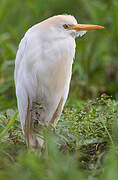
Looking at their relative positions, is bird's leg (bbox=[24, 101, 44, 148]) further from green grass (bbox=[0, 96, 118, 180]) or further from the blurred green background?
the blurred green background

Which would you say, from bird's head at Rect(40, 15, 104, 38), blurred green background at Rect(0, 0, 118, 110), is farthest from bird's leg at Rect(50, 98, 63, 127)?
blurred green background at Rect(0, 0, 118, 110)

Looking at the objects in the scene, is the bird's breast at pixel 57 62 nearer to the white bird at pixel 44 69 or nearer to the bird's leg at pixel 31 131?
the white bird at pixel 44 69

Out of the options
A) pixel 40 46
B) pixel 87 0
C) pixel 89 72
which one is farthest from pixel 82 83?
pixel 40 46

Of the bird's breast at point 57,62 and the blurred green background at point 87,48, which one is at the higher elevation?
the blurred green background at point 87,48

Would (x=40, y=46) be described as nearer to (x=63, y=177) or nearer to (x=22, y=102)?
(x=22, y=102)

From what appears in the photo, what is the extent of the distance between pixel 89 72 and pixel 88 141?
2.89 m

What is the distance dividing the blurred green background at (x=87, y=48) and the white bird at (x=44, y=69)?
5.88ft

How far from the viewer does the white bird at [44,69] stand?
8.70 feet

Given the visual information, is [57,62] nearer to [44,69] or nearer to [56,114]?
[44,69]

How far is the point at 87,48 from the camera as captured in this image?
5.59 meters

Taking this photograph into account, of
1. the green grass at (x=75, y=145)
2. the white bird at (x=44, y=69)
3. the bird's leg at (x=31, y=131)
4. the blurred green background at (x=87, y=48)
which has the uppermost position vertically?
the blurred green background at (x=87, y=48)

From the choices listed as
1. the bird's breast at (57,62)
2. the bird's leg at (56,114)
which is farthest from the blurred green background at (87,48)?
the bird's breast at (57,62)

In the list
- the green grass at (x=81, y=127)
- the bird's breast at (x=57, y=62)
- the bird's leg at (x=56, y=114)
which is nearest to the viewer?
the green grass at (x=81, y=127)

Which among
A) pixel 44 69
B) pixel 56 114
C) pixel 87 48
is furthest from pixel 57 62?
pixel 87 48
